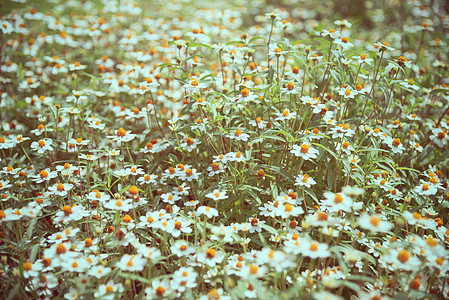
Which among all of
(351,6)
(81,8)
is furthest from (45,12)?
(351,6)

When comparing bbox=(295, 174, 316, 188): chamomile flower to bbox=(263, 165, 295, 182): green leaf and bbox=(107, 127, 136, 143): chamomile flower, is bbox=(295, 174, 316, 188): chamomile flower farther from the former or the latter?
bbox=(107, 127, 136, 143): chamomile flower

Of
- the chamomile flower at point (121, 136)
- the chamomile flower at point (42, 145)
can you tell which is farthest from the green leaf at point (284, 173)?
the chamomile flower at point (42, 145)

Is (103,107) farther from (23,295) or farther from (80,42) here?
(23,295)

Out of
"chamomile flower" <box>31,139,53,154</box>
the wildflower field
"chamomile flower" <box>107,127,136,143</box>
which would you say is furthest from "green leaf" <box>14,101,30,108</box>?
"chamomile flower" <box>107,127,136,143</box>

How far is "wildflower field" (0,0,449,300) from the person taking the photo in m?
1.55

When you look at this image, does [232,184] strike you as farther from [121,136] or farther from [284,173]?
[121,136]

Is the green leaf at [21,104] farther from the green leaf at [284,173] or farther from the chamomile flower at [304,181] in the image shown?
the chamomile flower at [304,181]

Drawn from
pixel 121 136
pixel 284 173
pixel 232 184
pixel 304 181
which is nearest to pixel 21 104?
pixel 121 136

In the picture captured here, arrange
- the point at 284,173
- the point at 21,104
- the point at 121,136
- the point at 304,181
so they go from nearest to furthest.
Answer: the point at 304,181
the point at 284,173
the point at 121,136
the point at 21,104

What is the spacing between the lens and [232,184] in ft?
6.90

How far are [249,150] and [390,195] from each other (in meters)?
0.84

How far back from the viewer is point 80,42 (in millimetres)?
4098

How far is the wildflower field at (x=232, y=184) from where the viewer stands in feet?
5.09

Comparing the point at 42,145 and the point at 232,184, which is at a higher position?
the point at 42,145
